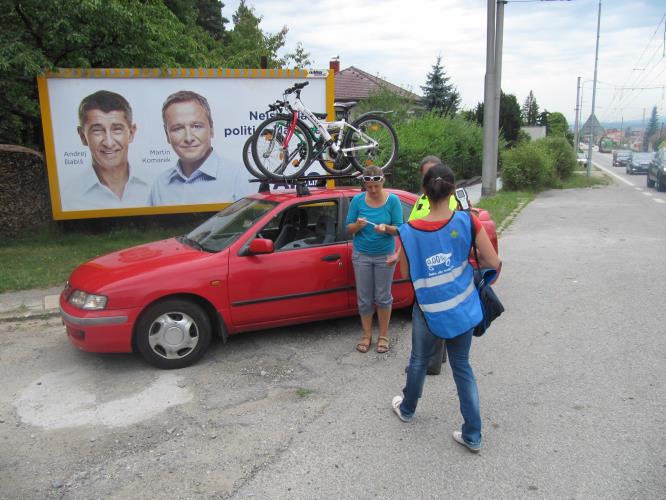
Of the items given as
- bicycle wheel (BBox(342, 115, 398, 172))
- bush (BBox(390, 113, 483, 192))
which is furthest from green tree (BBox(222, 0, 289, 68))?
bicycle wheel (BBox(342, 115, 398, 172))

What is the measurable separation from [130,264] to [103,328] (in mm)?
659

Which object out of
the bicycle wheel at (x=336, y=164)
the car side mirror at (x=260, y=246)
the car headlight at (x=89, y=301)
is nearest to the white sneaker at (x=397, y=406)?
the car side mirror at (x=260, y=246)

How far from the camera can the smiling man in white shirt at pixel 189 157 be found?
11086mm

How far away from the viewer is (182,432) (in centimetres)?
387

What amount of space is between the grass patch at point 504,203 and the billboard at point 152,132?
17.3ft

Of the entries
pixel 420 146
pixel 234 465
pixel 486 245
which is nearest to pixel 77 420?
pixel 234 465

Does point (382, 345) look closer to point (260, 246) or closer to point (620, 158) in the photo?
point (260, 246)

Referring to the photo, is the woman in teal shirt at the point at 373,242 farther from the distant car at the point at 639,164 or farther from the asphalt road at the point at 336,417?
the distant car at the point at 639,164

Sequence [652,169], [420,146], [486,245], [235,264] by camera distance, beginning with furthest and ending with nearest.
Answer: [652,169], [420,146], [235,264], [486,245]

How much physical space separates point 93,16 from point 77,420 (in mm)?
8941

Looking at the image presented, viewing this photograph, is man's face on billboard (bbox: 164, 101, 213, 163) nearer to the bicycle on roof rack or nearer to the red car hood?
the bicycle on roof rack

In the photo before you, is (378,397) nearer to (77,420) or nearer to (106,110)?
(77,420)

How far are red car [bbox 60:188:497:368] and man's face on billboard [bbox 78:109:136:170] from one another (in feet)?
18.7

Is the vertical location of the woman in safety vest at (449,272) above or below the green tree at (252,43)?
below
